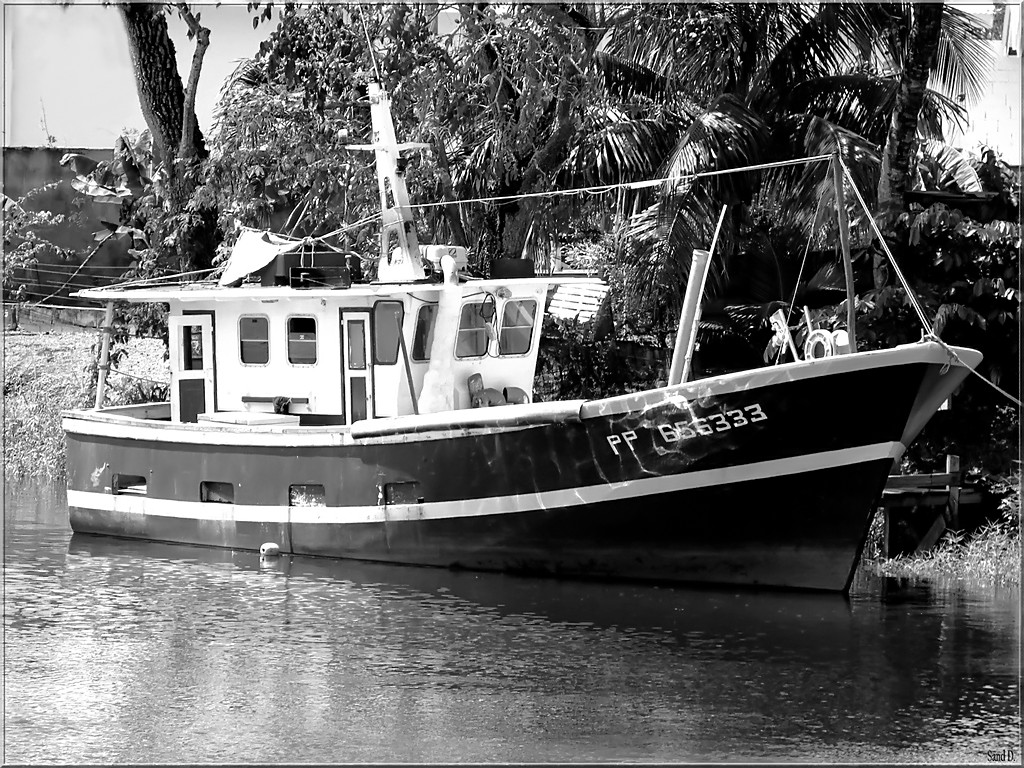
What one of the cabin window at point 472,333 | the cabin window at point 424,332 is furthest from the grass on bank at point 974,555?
the cabin window at point 424,332

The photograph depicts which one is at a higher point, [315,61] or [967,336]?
[315,61]

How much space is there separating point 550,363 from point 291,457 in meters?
6.08

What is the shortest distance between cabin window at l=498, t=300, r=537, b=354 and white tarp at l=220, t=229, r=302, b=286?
241 centimetres

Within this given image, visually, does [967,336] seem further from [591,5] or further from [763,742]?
[763,742]

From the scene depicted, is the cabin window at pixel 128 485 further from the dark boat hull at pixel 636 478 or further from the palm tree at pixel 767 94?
the palm tree at pixel 767 94

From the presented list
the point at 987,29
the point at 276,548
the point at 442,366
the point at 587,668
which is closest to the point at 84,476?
the point at 276,548

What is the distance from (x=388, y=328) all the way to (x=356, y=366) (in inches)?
22.8

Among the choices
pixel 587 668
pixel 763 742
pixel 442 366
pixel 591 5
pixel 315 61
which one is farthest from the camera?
pixel 315 61

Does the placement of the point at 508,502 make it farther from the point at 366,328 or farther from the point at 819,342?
the point at 819,342

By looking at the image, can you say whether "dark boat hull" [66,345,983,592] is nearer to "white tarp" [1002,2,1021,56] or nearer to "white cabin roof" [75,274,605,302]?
"white cabin roof" [75,274,605,302]

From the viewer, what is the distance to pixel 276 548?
17516 mm

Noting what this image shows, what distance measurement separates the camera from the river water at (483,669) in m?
10.5

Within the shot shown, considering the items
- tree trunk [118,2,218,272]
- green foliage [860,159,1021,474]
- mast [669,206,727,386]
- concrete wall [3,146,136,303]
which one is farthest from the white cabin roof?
concrete wall [3,146,136,303]

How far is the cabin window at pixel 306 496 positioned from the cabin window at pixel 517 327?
2.46m
